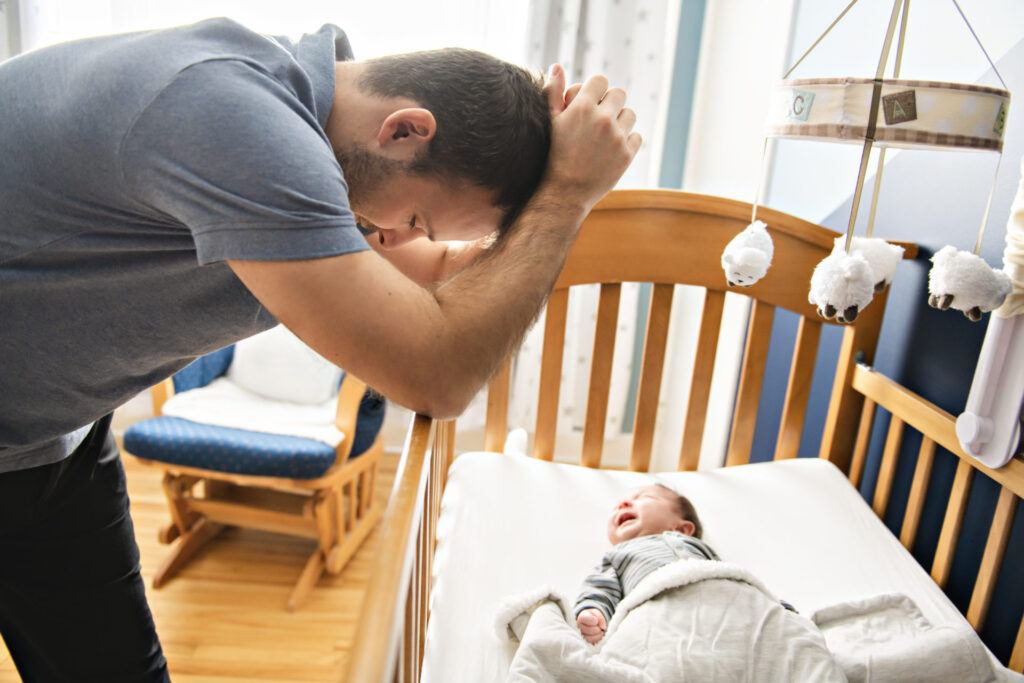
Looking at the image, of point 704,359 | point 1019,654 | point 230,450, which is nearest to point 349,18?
point 230,450

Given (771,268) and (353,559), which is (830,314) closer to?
(771,268)

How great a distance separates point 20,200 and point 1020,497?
135cm

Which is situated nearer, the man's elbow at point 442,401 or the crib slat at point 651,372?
the man's elbow at point 442,401

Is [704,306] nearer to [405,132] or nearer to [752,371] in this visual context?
[752,371]

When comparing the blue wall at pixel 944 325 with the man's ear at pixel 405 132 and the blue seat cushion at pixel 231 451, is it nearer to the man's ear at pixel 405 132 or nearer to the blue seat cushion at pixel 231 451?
the man's ear at pixel 405 132

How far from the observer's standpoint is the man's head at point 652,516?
4.36 ft

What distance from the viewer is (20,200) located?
64 centimetres

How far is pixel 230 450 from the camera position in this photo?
1.88 meters

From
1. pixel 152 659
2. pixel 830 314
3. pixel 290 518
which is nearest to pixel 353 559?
pixel 290 518

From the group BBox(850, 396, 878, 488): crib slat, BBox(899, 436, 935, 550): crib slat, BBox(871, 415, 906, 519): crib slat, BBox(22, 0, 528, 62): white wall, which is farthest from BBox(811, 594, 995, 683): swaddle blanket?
BBox(22, 0, 528, 62): white wall

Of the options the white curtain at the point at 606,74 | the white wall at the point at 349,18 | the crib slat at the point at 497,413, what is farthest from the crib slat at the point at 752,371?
the white wall at the point at 349,18

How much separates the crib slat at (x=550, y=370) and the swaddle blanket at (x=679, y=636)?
0.59 m

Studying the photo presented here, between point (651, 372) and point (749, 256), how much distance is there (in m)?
0.44

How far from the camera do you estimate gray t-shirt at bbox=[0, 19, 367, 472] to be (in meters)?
0.55
